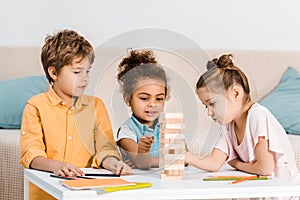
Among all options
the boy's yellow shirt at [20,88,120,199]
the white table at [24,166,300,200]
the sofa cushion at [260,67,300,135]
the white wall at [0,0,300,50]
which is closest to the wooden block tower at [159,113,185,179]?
the white table at [24,166,300,200]

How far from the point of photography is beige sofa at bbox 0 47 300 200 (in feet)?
5.58

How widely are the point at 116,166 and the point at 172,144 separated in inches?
6.0

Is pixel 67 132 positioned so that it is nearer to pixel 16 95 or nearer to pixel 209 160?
pixel 209 160

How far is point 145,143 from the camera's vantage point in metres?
1.69

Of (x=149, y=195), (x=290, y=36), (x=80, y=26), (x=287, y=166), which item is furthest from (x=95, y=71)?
(x=290, y=36)

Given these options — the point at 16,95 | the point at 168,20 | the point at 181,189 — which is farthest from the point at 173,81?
the point at 168,20

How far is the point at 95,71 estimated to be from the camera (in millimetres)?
1711

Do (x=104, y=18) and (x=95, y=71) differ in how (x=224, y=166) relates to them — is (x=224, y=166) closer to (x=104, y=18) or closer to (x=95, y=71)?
(x=95, y=71)

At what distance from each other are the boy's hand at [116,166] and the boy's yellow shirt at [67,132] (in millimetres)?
16

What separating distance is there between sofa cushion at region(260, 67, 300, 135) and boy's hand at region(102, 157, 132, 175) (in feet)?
3.69

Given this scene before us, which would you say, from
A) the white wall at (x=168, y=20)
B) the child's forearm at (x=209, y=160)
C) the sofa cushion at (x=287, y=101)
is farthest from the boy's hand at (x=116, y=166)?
the white wall at (x=168, y=20)

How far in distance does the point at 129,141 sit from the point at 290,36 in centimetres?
173

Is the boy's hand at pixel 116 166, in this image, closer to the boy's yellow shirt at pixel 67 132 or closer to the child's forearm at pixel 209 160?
the boy's yellow shirt at pixel 67 132

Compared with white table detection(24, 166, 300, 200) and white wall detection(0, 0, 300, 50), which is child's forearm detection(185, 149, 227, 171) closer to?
white table detection(24, 166, 300, 200)
